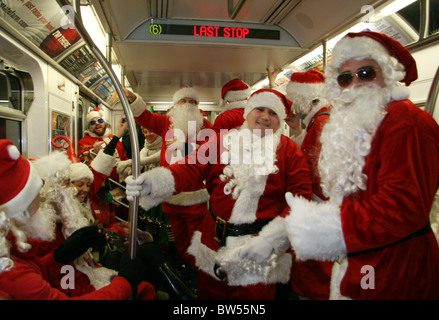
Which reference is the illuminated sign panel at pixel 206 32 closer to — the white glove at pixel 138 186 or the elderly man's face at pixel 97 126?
the white glove at pixel 138 186

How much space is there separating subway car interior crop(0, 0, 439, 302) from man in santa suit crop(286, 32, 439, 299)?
36.4 inches

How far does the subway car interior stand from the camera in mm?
2219

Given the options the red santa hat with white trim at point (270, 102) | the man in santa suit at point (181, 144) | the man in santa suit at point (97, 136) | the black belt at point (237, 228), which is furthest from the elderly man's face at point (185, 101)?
the black belt at point (237, 228)

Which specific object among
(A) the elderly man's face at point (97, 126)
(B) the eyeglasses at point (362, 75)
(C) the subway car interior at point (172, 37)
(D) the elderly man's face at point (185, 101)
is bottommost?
(B) the eyeglasses at point (362, 75)

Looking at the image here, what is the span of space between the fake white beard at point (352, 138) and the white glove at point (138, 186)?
0.94 m

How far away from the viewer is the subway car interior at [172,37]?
2.22m

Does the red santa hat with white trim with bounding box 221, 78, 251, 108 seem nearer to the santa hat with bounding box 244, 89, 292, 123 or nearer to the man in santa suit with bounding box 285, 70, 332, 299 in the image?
the man in santa suit with bounding box 285, 70, 332, 299

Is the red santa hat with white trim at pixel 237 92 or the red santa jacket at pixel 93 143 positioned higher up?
the red santa hat with white trim at pixel 237 92

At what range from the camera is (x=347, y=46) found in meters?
1.29

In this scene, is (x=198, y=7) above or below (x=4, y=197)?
above

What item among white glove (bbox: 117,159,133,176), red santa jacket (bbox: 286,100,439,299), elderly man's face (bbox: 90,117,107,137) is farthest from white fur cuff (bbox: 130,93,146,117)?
red santa jacket (bbox: 286,100,439,299)
